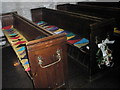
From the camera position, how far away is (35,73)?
1750mm

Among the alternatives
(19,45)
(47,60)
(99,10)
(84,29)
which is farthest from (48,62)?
(99,10)

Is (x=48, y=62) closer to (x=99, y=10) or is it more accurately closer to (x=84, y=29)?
(x=84, y=29)

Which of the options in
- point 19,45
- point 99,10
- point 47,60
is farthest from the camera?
point 99,10

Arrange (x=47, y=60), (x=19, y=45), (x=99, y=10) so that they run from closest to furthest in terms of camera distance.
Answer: (x=47, y=60) → (x=19, y=45) → (x=99, y=10)

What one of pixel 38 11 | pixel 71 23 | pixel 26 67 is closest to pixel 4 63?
pixel 26 67

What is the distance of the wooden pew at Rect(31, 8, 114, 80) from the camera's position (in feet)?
6.80

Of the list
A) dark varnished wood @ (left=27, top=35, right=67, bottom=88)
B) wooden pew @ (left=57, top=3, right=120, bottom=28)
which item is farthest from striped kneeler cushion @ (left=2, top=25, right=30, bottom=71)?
wooden pew @ (left=57, top=3, right=120, bottom=28)

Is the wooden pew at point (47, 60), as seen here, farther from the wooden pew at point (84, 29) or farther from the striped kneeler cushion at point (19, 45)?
the wooden pew at point (84, 29)

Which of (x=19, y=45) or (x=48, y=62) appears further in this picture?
(x=19, y=45)

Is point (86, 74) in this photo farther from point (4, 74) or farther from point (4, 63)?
point (4, 63)

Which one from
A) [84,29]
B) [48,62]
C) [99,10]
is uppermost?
[99,10]

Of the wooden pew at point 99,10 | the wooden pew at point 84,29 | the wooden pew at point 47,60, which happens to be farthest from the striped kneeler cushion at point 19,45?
the wooden pew at point 99,10

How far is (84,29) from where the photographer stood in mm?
2756

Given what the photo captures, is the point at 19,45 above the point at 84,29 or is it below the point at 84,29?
below
